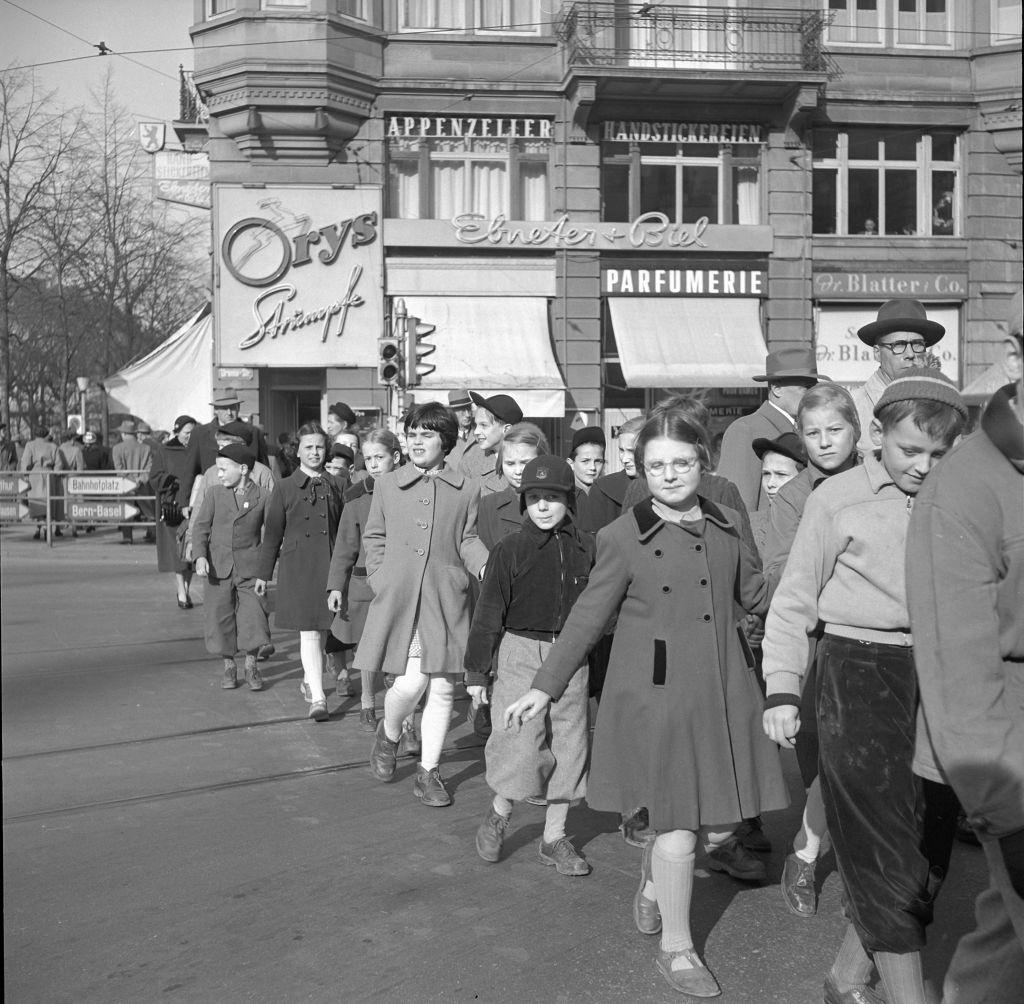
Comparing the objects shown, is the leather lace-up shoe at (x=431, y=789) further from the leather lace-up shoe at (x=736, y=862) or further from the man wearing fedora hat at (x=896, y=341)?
the man wearing fedora hat at (x=896, y=341)

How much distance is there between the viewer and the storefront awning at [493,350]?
21156mm

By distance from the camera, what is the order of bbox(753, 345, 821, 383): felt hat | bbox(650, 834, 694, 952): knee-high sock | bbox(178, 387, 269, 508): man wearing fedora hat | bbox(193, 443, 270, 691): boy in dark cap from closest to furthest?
bbox(650, 834, 694, 952): knee-high sock < bbox(753, 345, 821, 383): felt hat < bbox(193, 443, 270, 691): boy in dark cap < bbox(178, 387, 269, 508): man wearing fedora hat

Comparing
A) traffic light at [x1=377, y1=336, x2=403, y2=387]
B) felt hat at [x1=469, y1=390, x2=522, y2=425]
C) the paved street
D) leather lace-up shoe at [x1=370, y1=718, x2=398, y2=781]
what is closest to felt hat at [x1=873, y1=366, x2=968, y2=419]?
the paved street

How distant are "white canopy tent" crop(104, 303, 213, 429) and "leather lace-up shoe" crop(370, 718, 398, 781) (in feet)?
55.0

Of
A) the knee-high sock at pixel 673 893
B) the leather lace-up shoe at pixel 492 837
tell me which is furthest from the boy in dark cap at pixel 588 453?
the knee-high sock at pixel 673 893

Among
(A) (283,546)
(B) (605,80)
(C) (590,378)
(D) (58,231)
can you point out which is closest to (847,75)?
(B) (605,80)

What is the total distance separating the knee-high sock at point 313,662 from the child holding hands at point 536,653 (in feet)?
9.57

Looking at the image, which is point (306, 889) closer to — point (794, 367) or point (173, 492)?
point (794, 367)

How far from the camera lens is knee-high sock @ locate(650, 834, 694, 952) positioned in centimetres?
376

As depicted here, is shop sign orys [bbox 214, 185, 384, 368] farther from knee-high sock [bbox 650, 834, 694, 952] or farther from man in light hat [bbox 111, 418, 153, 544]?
knee-high sock [bbox 650, 834, 694, 952]

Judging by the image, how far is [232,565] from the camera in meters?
8.81

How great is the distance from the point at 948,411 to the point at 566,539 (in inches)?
81.7

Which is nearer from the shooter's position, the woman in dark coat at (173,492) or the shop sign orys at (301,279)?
the woman in dark coat at (173,492)

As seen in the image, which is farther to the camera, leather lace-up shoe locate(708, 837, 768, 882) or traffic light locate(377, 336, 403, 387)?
traffic light locate(377, 336, 403, 387)
